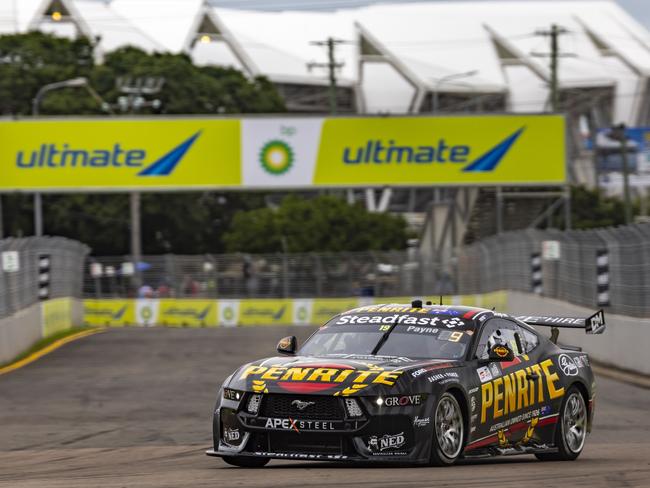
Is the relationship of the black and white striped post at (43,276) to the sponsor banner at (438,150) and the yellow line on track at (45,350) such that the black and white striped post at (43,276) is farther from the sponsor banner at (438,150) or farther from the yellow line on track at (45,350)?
the sponsor banner at (438,150)

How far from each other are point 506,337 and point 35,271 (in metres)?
21.1

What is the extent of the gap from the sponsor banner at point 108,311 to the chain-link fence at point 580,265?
1194cm

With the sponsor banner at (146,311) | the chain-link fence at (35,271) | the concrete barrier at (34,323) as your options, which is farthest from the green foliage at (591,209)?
the concrete barrier at (34,323)

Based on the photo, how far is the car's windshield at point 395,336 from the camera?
1157 cm

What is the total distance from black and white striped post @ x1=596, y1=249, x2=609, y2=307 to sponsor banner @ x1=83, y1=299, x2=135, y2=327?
26.2 meters

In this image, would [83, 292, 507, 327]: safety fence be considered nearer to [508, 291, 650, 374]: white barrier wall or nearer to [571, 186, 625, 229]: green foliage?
[508, 291, 650, 374]: white barrier wall

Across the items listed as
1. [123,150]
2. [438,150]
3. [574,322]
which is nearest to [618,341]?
[574,322]

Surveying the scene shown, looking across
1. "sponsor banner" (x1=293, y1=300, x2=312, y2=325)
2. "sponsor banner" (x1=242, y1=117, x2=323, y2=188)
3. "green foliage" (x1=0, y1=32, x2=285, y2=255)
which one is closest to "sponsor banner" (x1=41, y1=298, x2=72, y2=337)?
"sponsor banner" (x1=242, y1=117, x2=323, y2=188)

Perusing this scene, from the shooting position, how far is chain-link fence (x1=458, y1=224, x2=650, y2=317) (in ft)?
74.4

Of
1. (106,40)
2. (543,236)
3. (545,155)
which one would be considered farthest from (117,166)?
(106,40)

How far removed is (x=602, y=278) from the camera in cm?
2516

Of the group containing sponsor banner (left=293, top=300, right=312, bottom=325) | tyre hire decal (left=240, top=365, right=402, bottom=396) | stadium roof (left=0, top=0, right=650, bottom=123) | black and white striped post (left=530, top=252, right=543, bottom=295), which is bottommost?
sponsor banner (left=293, top=300, right=312, bottom=325)

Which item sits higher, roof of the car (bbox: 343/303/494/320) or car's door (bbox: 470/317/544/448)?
roof of the car (bbox: 343/303/494/320)

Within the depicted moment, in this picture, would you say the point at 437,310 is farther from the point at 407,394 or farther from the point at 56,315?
the point at 56,315
